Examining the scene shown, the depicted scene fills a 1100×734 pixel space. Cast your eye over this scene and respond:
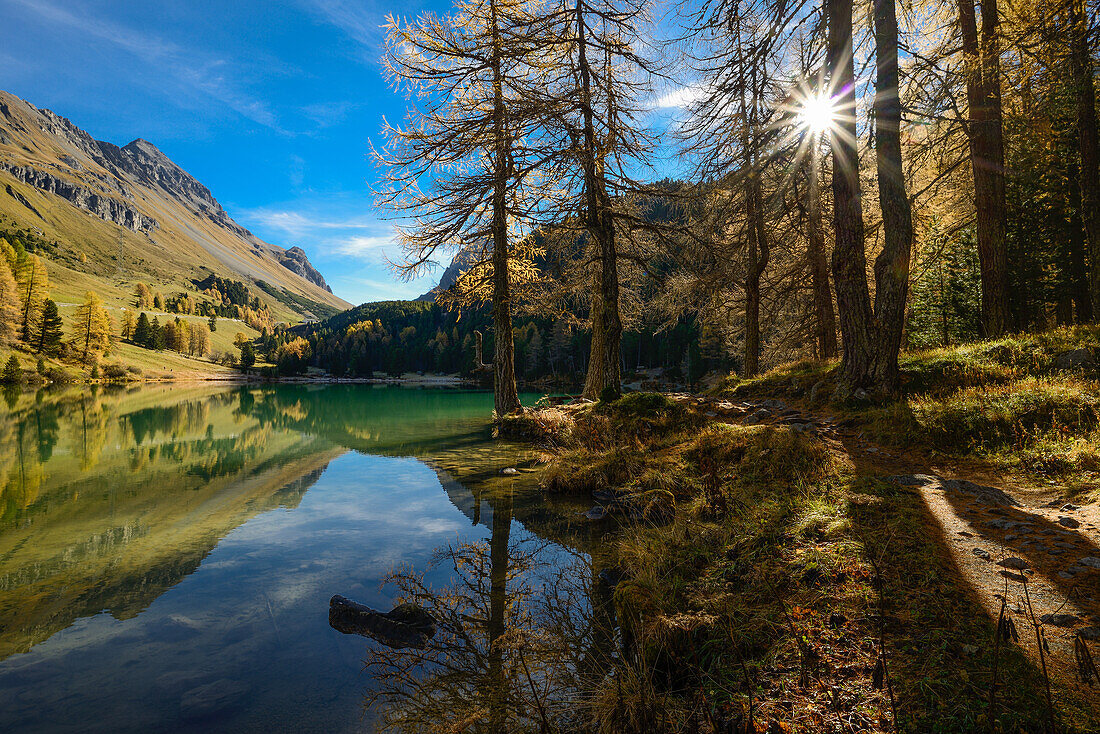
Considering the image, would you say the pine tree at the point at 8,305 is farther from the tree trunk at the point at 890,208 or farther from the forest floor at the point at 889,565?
the tree trunk at the point at 890,208

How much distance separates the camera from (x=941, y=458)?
602 centimetres

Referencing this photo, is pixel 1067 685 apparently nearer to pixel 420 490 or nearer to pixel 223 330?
pixel 420 490

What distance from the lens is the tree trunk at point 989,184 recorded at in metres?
10.1

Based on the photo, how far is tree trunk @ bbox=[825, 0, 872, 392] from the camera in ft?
28.7

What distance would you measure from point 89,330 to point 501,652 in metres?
106

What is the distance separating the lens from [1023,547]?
11.6ft

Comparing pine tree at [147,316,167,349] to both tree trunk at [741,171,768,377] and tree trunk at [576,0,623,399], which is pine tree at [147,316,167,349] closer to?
tree trunk at [576,0,623,399]

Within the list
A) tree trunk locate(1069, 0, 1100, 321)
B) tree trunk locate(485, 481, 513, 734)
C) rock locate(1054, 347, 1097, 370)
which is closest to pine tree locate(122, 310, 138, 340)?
tree trunk locate(485, 481, 513, 734)

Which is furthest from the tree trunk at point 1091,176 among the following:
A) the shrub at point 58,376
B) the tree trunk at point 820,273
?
the shrub at point 58,376

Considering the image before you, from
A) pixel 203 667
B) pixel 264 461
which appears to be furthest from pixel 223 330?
pixel 203 667

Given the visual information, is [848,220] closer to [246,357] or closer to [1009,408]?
[1009,408]

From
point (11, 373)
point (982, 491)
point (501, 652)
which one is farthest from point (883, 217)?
point (11, 373)

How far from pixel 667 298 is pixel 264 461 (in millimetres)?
15366

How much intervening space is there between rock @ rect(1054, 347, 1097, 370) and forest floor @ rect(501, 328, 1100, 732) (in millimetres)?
31
